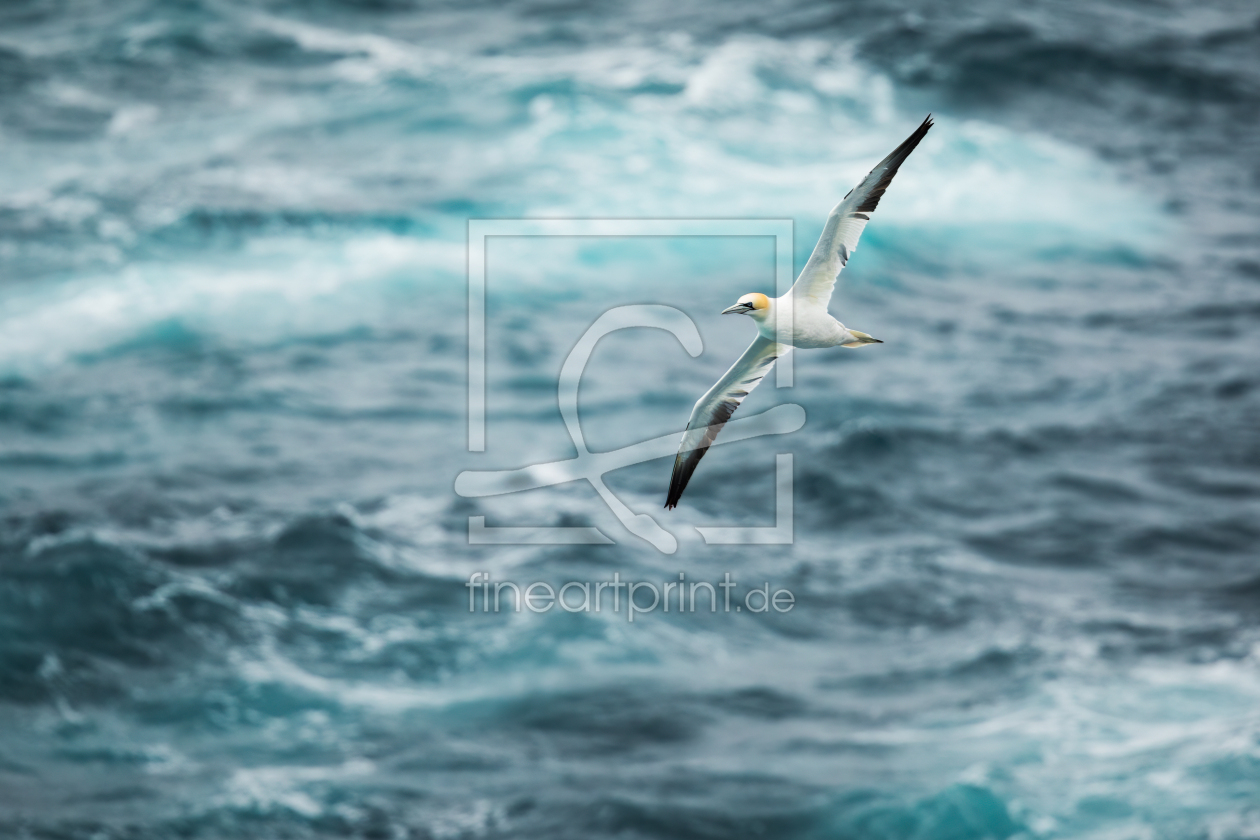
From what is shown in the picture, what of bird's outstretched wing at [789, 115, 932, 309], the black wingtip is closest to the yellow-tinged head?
bird's outstretched wing at [789, 115, 932, 309]

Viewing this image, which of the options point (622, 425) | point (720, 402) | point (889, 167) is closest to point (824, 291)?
point (889, 167)

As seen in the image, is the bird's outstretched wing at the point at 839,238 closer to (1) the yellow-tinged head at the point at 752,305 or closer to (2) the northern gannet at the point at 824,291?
(2) the northern gannet at the point at 824,291

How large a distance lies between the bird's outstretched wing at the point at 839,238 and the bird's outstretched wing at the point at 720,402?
2.49ft

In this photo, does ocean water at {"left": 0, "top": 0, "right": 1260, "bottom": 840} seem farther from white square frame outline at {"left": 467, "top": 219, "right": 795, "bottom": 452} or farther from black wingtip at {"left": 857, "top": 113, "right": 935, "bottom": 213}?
black wingtip at {"left": 857, "top": 113, "right": 935, "bottom": 213}

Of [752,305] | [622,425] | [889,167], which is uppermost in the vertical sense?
[889,167]

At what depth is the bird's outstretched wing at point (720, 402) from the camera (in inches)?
598

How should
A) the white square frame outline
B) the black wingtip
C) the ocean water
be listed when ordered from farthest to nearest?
1. the white square frame outline
2. the ocean water
3. the black wingtip

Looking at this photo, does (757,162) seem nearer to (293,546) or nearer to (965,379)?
(965,379)

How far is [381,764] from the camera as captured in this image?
3425cm

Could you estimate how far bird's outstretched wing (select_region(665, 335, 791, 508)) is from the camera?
15.2m

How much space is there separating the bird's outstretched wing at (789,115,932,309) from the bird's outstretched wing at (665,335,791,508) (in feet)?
2.49

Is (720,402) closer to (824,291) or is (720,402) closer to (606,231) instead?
(824,291)

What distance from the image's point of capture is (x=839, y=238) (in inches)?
555

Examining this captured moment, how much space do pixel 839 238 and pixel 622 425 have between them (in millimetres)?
33673
